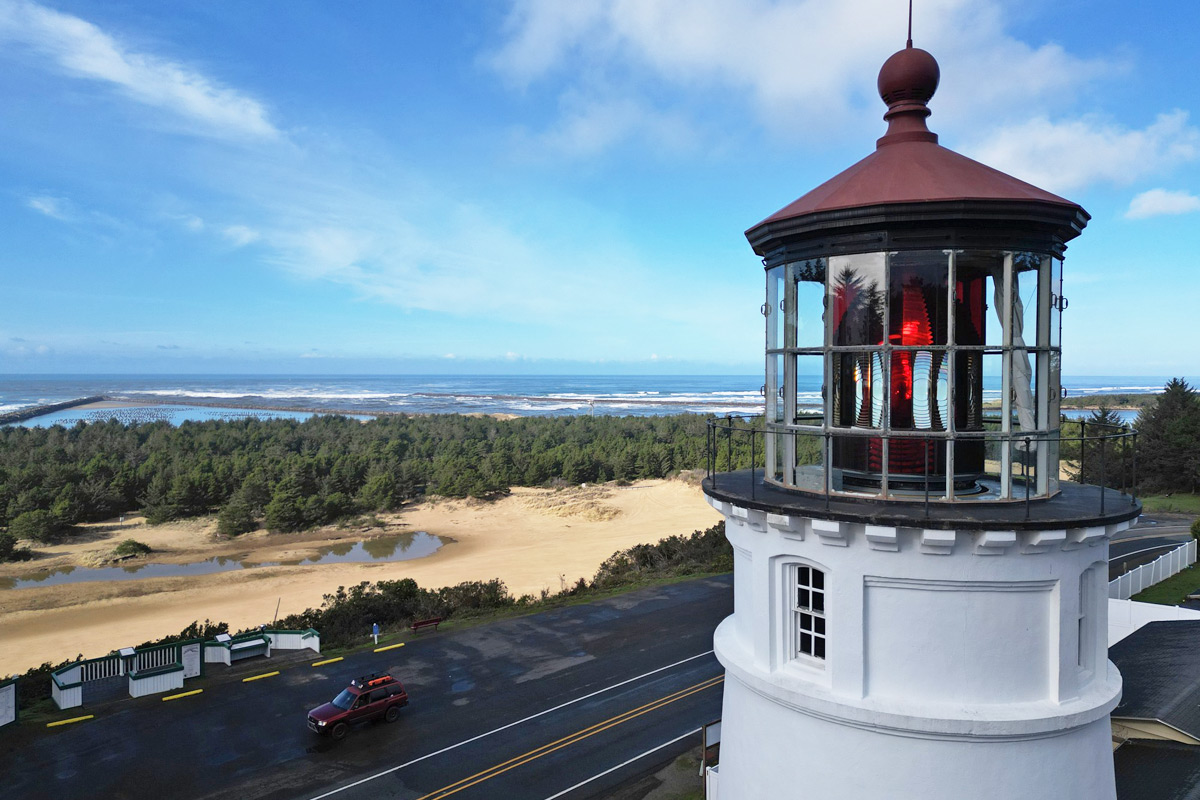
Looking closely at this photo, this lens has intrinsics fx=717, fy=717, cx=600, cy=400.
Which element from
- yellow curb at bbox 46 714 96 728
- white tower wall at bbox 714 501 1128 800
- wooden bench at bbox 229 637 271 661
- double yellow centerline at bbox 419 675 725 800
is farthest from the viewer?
wooden bench at bbox 229 637 271 661

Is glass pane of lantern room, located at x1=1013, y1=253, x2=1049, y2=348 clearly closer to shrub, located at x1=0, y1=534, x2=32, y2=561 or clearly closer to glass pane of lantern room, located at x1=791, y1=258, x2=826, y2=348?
glass pane of lantern room, located at x1=791, y1=258, x2=826, y2=348

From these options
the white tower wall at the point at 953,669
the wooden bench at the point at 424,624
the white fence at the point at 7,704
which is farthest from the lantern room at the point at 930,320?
the wooden bench at the point at 424,624

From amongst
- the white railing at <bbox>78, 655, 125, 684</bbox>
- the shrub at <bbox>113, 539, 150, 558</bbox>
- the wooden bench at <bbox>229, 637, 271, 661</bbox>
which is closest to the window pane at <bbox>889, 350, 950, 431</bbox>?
the wooden bench at <bbox>229, 637, 271, 661</bbox>

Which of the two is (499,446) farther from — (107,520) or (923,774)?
(923,774)

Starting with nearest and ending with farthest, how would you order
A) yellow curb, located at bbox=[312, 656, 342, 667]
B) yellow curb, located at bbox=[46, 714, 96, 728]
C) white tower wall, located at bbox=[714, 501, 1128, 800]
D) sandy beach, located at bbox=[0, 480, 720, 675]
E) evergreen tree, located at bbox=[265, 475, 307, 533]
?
white tower wall, located at bbox=[714, 501, 1128, 800]
yellow curb, located at bbox=[46, 714, 96, 728]
yellow curb, located at bbox=[312, 656, 342, 667]
sandy beach, located at bbox=[0, 480, 720, 675]
evergreen tree, located at bbox=[265, 475, 307, 533]

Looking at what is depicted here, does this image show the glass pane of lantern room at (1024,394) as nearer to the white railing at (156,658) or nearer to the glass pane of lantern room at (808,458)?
the glass pane of lantern room at (808,458)

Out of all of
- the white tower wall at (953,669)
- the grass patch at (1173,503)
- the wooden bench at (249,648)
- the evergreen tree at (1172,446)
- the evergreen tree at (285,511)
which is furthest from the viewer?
the evergreen tree at (285,511)
